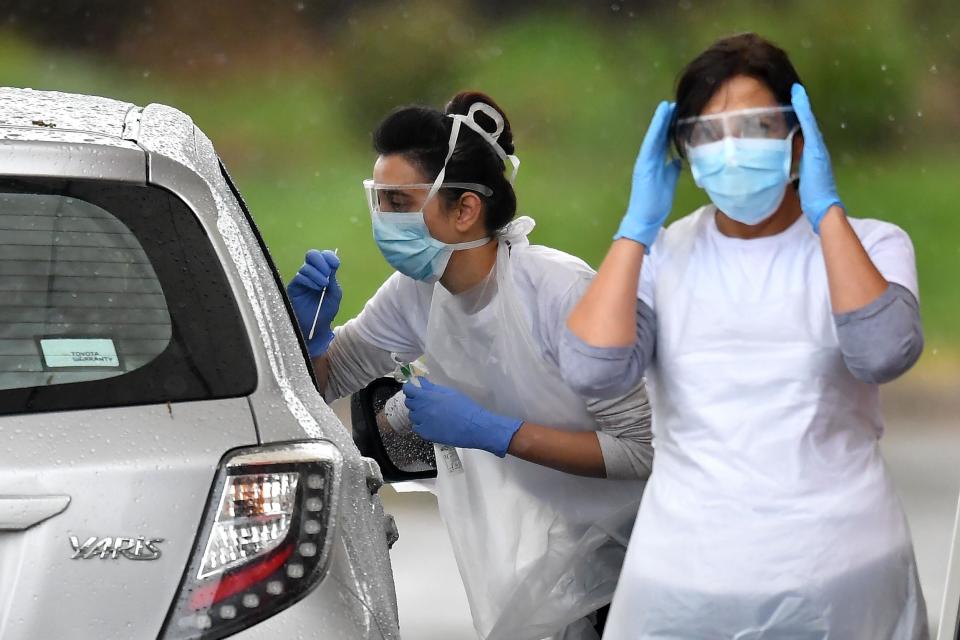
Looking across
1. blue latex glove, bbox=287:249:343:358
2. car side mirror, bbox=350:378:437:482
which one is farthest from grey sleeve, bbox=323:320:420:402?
car side mirror, bbox=350:378:437:482

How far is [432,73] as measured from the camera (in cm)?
1300

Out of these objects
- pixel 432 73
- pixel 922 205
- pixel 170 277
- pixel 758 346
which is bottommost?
pixel 922 205

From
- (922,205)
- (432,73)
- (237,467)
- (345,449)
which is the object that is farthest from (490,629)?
(922,205)

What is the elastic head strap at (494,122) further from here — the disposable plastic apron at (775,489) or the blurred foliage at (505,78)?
the blurred foliage at (505,78)

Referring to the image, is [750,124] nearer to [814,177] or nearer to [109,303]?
[814,177]

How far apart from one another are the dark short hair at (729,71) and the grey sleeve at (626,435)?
0.86 meters

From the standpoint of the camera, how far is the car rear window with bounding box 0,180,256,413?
1967mm

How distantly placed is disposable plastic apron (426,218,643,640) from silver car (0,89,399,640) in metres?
0.84

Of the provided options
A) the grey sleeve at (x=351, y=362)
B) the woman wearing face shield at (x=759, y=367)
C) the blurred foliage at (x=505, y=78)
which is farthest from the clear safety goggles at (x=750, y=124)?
the blurred foliage at (x=505, y=78)

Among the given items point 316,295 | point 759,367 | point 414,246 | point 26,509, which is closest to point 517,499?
point 414,246

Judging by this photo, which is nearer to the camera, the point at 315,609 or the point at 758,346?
the point at 315,609

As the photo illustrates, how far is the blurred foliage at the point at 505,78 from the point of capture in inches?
509

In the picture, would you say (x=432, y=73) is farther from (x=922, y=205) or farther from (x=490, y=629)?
(x=490, y=629)

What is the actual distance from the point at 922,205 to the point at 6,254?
40.8ft
